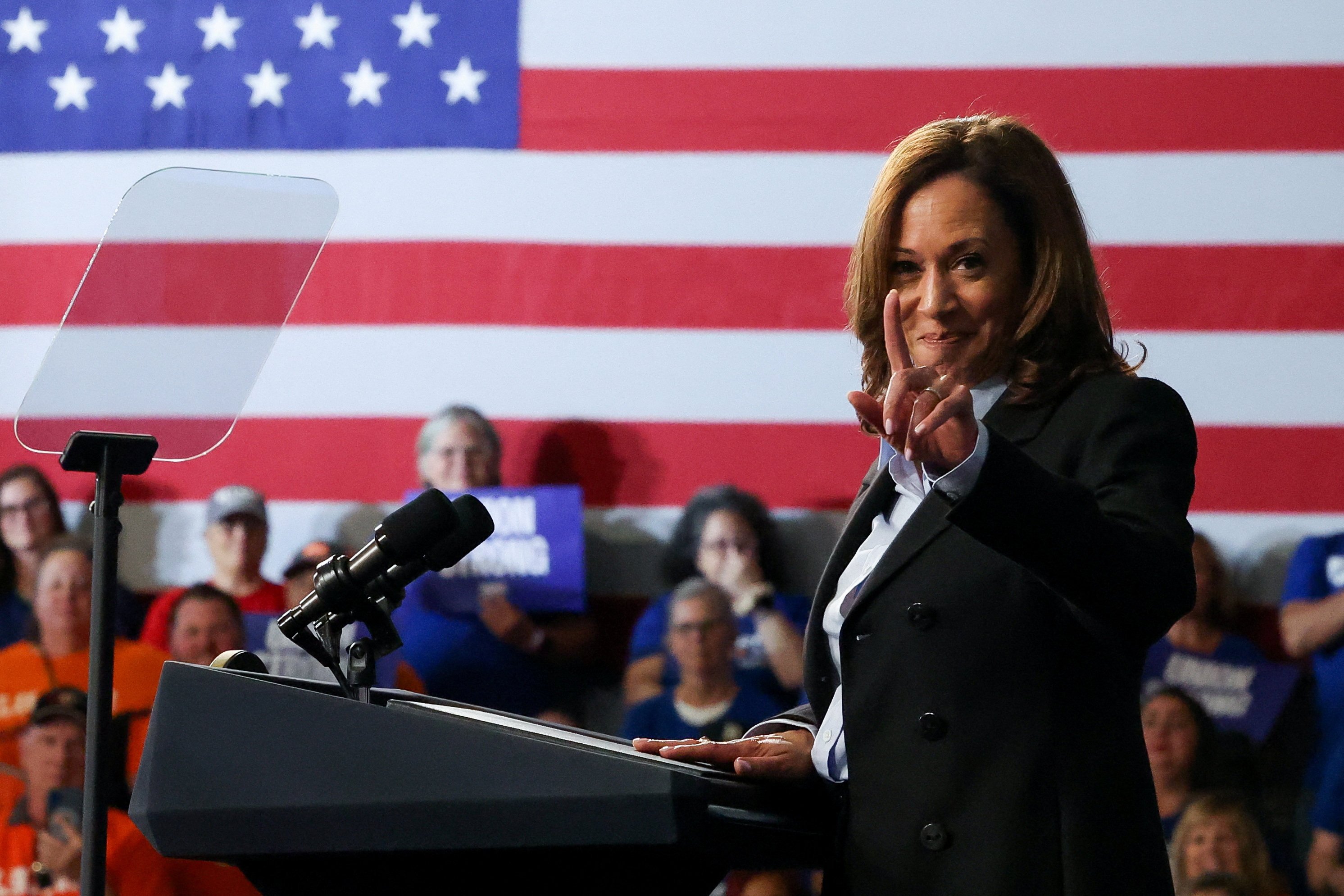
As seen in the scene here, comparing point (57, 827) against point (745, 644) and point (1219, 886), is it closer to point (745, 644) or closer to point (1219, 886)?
point (745, 644)

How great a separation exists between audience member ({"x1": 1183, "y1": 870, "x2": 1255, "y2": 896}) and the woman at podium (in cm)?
201

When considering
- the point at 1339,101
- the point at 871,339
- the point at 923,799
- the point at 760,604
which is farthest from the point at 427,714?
the point at 1339,101

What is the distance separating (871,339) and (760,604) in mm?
1920

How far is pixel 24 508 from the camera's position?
3.22 m

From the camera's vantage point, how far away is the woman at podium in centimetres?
78

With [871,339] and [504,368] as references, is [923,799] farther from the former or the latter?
[504,368]

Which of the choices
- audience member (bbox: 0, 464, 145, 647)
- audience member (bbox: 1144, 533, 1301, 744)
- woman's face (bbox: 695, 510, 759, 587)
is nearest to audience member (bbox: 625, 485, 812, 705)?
woman's face (bbox: 695, 510, 759, 587)

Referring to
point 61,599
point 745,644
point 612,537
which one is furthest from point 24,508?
point 745,644

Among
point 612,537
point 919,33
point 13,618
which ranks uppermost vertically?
point 919,33

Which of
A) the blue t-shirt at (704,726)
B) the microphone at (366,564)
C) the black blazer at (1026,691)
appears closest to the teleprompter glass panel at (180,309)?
the microphone at (366,564)

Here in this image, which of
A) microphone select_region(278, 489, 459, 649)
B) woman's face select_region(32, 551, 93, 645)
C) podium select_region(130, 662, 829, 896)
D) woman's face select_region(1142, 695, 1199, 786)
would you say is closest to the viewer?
podium select_region(130, 662, 829, 896)

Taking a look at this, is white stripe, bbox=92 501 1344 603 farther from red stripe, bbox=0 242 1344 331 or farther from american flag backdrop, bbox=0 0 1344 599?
red stripe, bbox=0 242 1344 331

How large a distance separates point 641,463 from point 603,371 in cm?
23

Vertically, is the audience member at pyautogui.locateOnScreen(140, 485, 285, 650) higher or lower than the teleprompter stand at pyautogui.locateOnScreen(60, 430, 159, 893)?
higher
